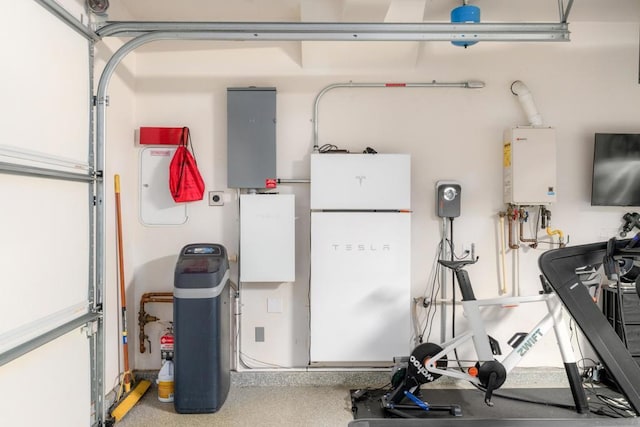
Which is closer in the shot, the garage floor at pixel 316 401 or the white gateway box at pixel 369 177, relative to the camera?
the garage floor at pixel 316 401

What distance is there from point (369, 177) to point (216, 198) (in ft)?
4.23

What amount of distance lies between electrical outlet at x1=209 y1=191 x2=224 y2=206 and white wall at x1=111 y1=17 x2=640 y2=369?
7 centimetres

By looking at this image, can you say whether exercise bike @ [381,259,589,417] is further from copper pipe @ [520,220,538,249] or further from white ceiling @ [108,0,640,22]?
white ceiling @ [108,0,640,22]

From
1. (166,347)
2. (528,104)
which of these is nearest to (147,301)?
(166,347)

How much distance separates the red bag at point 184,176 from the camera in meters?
2.99

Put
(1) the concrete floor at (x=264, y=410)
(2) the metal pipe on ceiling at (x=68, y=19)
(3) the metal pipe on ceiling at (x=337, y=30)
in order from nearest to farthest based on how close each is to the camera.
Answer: (2) the metal pipe on ceiling at (x=68, y=19) < (3) the metal pipe on ceiling at (x=337, y=30) < (1) the concrete floor at (x=264, y=410)

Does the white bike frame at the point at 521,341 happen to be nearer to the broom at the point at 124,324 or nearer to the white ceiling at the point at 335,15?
the white ceiling at the point at 335,15

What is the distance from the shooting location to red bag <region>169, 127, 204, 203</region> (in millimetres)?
2990

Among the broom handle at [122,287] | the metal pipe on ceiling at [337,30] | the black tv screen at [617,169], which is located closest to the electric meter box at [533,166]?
the black tv screen at [617,169]

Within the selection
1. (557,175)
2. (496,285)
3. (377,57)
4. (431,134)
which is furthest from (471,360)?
(377,57)

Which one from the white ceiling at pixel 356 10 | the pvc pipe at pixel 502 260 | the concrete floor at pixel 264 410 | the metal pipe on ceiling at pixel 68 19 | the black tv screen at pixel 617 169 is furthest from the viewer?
the pvc pipe at pixel 502 260

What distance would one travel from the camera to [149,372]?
10.1 feet

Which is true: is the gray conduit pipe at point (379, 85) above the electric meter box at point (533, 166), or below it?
above

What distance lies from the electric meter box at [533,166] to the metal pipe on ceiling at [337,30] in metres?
0.74
